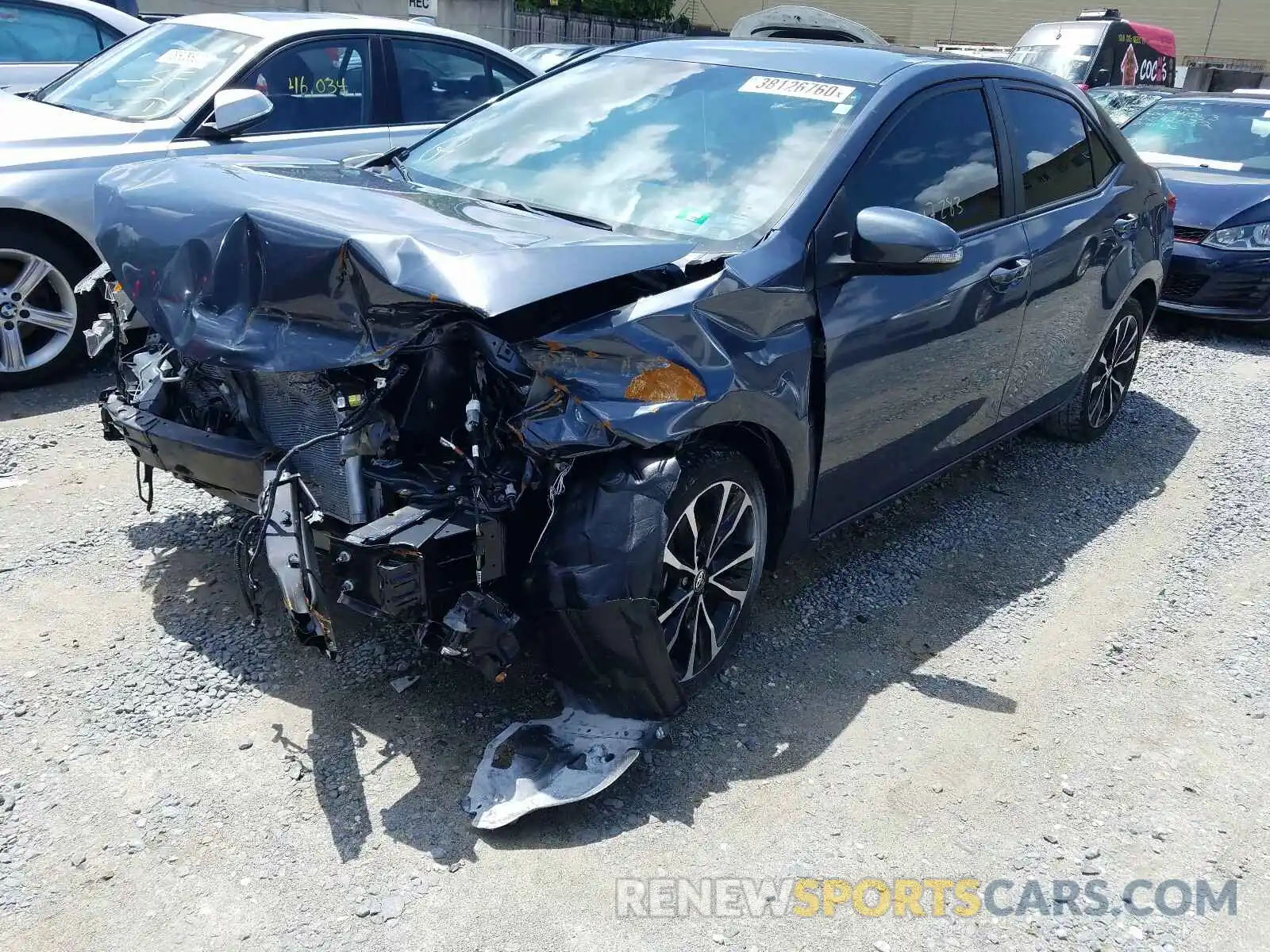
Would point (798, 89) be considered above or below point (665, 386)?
above

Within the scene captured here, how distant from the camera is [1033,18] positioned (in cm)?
3108

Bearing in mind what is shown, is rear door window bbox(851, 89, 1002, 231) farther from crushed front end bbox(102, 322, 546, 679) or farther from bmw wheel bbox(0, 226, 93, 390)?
bmw wheel bbox(0, 226, 93, 390)

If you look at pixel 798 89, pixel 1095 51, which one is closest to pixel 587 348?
pixel 798 89

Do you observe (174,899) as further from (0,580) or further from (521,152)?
(521,152)

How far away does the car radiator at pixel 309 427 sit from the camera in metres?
2.93

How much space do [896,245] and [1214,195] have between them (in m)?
6.20

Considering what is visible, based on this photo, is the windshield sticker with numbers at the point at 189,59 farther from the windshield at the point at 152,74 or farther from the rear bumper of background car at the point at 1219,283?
the rear bumper of background car at the point at 1219,283

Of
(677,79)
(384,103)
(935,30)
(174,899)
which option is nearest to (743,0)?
(935,30)

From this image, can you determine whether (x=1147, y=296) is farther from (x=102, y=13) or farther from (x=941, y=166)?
(x=102, y=13)

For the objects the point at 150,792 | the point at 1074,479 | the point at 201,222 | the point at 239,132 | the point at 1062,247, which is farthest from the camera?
the point at 239,132

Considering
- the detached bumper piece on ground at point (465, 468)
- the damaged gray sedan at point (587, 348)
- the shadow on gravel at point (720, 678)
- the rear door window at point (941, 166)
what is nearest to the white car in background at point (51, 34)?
the damaged gray sedan at point (587, 348)

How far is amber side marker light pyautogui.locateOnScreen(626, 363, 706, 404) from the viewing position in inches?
109

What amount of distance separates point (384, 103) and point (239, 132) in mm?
959

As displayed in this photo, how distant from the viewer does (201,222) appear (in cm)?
295
